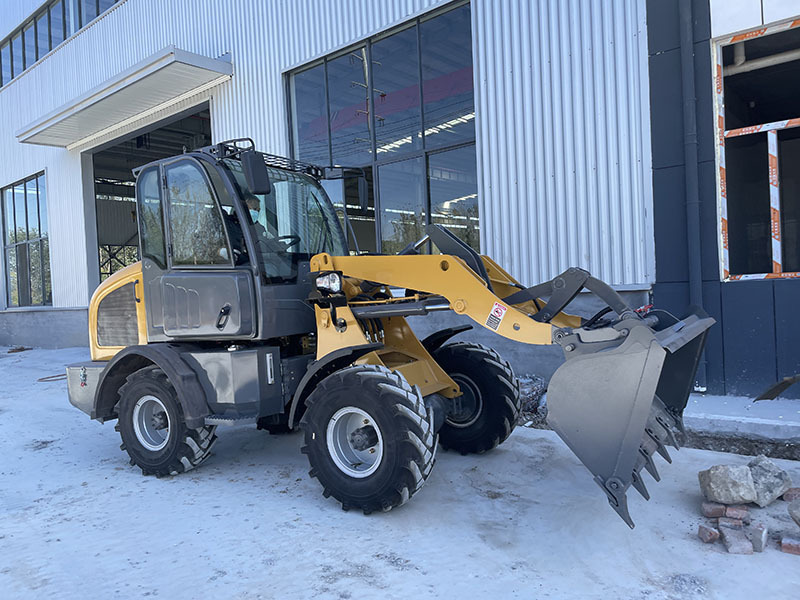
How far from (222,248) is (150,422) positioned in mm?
1807

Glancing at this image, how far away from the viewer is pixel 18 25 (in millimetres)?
18641

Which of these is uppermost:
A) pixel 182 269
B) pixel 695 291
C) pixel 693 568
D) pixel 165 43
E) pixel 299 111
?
pixel 165 43

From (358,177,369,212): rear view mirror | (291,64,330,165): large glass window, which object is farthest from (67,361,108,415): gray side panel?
(291,64,330,165): large glass window

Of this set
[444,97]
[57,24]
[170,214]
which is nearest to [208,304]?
[170,214]

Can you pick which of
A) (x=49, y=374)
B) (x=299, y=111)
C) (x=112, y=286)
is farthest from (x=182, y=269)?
(x=49, y=374)

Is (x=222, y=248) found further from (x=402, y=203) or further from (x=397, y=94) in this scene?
(x=397, y=94)

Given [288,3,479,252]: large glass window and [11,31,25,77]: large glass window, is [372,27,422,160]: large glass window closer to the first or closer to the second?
[288,3,479,252]: large glass window

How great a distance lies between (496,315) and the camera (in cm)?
385

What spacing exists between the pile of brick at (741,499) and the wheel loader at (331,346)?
1.17ft

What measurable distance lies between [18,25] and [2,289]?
28.3ft

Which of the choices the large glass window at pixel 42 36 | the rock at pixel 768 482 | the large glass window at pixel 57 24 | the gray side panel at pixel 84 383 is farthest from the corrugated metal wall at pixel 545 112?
the large glass window at pixel 42 36

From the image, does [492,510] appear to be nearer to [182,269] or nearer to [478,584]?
[478,584]

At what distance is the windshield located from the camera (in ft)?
15.6

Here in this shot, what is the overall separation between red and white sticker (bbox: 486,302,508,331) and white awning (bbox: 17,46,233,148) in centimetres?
940
